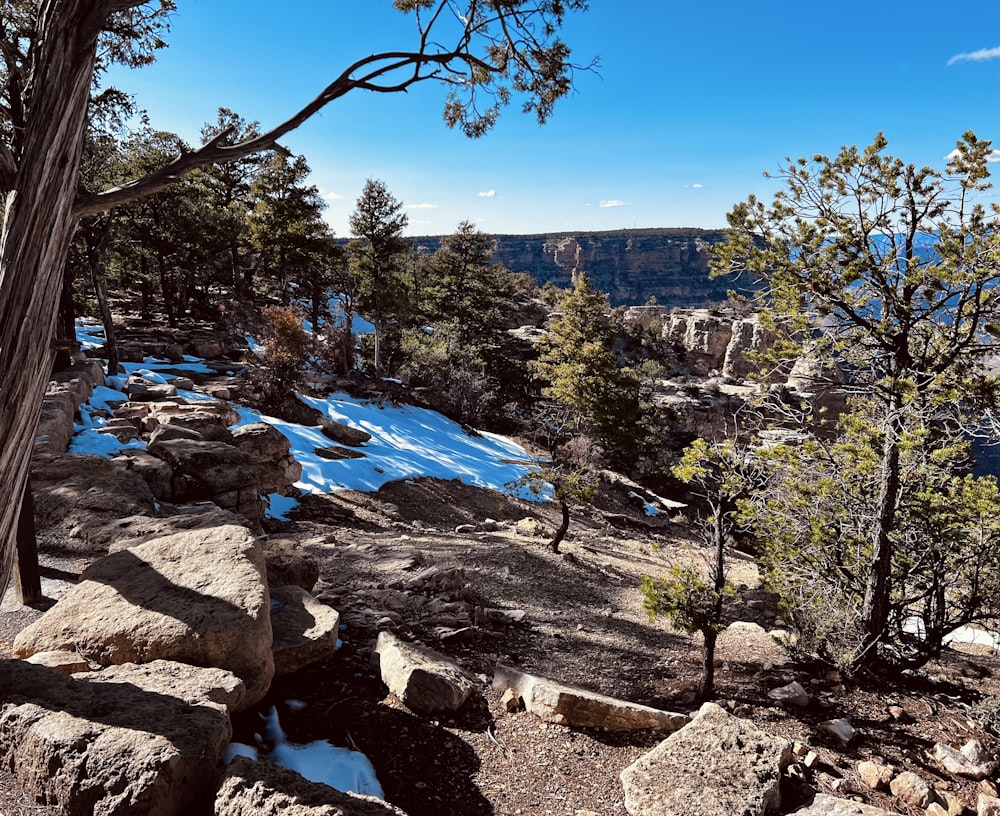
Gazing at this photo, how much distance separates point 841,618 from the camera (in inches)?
211

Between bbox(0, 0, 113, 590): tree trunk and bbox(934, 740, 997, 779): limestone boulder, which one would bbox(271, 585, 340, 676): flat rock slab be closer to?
bbox(0, 0, 113, 590): tree trunk

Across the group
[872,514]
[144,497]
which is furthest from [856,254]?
[144,497]

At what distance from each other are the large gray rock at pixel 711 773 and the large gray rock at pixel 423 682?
1331 mm

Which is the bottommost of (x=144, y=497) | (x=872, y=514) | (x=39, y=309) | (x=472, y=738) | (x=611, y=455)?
(x=611, y=455)

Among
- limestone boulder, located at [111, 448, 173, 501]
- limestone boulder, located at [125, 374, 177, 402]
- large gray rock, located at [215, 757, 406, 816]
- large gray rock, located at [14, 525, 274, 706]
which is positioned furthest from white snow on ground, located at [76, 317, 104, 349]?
large gray rock, located at [215, 757, 406, 816]

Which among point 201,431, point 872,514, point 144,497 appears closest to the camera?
point 872,514

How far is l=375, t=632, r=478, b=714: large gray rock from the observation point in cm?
403

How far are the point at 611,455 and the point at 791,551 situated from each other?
1914cm

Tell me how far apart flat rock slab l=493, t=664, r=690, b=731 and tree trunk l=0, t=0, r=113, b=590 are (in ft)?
11.4

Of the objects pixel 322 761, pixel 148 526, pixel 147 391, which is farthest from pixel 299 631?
pixel 147 391

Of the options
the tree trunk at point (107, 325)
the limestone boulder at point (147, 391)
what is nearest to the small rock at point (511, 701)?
the limestone boulder at point (147, 391)

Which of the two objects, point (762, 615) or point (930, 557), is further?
point (762, 615)

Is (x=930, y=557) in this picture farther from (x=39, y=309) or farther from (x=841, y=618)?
(x=39, y=309)

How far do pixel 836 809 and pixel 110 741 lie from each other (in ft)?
12.0
